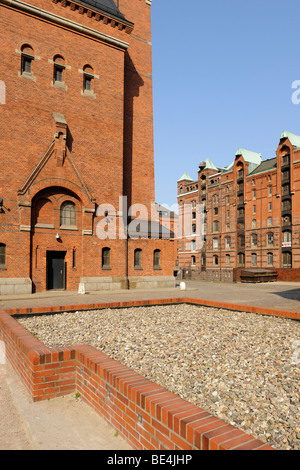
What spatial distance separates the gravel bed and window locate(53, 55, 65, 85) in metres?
17.4

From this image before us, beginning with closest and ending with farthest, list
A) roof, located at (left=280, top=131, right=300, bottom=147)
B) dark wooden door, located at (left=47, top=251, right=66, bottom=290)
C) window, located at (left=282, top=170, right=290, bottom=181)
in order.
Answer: dark wooden door, located at (left=47, top=251, right=66, bottom=290) → roof, located at (left=280, top=131, right=300, bottom=147) → window, located at (left=282, top=170, right=290, bottom=181)

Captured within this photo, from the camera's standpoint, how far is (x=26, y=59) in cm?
2081

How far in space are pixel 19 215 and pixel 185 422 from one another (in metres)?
19.0

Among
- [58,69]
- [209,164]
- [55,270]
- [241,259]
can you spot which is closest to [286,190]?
[241,259]

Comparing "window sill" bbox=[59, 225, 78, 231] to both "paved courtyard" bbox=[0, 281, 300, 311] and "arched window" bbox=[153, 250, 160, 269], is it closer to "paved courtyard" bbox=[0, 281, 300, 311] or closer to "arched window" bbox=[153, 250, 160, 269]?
"paved courtyard" bbox=[0, 281, 300, 311]

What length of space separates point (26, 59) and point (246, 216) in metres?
37.0

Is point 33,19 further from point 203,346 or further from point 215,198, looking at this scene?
point 215,198

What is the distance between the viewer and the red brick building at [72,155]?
1980 centimetres

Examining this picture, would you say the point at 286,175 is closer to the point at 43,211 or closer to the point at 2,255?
the point at 43,211

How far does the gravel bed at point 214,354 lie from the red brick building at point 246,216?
28.0m

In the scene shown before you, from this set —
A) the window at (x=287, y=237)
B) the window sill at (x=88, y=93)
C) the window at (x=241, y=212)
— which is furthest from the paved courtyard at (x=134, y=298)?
the window at (x=241, y=212)

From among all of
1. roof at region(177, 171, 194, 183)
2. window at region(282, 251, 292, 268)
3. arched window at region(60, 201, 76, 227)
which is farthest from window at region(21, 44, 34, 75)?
roof at region(177, 171, 194, 183)

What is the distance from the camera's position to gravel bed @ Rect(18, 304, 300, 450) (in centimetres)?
379

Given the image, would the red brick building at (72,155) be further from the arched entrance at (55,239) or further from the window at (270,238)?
the window at (270,238)
